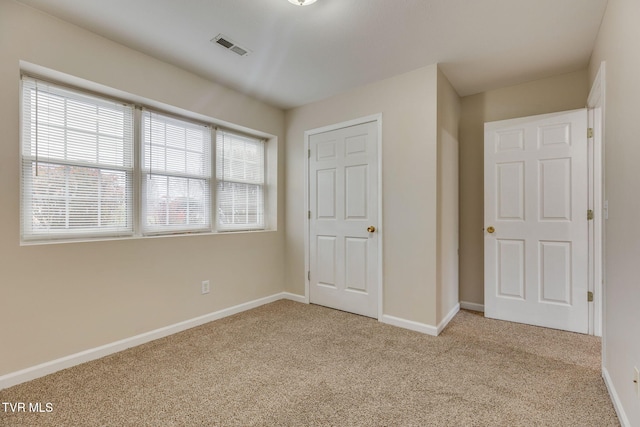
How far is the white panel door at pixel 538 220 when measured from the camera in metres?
2.79

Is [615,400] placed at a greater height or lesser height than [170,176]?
lesser

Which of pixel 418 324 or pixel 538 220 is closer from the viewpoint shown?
pixel 418 324

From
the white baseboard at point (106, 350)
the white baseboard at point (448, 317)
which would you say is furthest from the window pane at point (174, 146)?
the white baseboard at point (448, 317)

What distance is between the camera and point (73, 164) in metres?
2.28

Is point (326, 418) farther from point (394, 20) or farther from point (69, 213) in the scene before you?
point (394, 20)

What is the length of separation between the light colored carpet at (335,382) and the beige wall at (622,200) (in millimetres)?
308

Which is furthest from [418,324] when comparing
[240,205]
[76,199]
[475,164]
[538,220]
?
[76,199]

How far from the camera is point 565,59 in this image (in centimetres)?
267

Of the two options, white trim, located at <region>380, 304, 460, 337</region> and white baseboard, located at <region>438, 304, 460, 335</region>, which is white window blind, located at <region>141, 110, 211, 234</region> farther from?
white baseboard, located at <region>438, 304, 460, 335</region>

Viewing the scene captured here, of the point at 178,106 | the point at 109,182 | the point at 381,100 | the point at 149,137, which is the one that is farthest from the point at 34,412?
the point at 381,100

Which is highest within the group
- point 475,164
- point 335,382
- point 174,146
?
point 174,146

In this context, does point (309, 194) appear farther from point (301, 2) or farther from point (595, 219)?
point (595, 219)

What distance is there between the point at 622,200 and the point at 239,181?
3223 mm

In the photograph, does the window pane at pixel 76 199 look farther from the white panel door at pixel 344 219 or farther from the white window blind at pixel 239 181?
the white panel door at pixel 344 219
